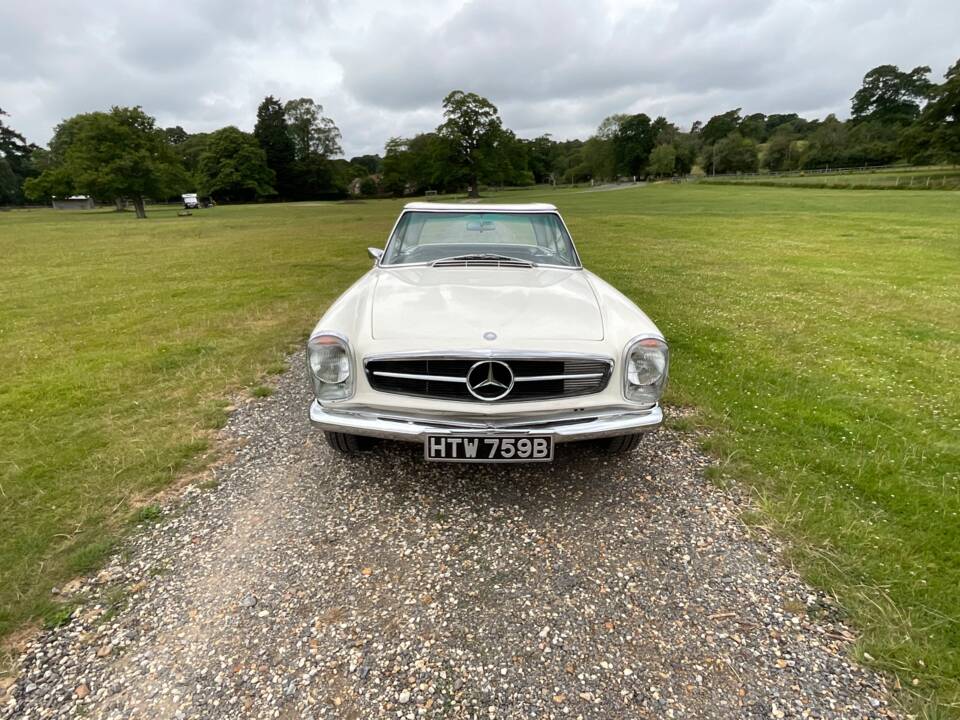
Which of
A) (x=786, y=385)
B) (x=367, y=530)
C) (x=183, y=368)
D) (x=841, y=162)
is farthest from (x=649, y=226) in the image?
(x=841, y=162)

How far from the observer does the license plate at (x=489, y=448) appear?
2654 millimetres

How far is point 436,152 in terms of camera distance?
192 ft

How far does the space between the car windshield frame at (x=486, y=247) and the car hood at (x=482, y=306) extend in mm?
351

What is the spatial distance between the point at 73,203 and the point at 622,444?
307 ft

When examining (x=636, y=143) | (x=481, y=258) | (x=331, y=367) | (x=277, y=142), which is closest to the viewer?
(x=331, y=367)

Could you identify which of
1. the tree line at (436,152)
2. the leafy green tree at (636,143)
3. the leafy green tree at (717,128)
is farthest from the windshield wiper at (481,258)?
the leafy green tree at (717,128)

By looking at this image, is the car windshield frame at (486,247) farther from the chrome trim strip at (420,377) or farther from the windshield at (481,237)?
the chrome trim strip at (420,377)

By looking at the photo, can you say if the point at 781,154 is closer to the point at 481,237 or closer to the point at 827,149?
the point at 827,149

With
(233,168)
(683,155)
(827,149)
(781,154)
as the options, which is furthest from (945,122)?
(233,168)

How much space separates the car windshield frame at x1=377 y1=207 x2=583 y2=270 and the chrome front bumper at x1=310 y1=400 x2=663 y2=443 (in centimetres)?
162

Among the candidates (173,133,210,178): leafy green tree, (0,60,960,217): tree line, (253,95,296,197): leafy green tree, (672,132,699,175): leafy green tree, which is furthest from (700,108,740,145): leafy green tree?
(173,133,210,178): leafy green tree

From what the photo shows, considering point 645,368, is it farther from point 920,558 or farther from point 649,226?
point 649,226

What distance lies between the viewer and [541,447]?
8.81 feet

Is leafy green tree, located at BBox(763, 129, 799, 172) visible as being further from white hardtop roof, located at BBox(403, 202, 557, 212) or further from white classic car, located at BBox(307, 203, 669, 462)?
white classic car, located at BBox(307, 203, 669, 462)
